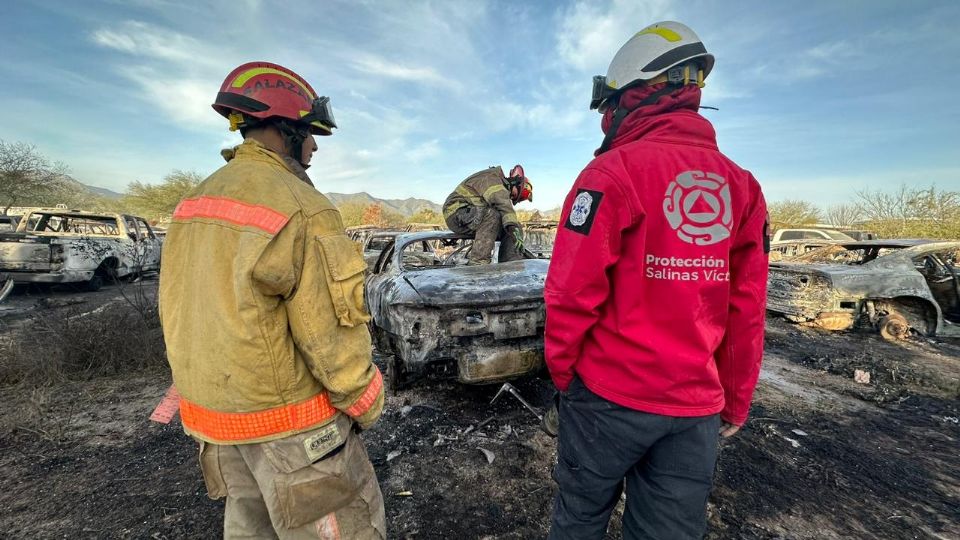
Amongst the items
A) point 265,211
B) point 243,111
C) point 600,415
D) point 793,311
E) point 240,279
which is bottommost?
point 793,311

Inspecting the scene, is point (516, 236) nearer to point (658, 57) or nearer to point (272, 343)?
point (658, 57)

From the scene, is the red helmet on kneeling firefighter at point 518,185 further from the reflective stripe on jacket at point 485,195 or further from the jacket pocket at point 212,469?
the jacket pocket at point 212,469

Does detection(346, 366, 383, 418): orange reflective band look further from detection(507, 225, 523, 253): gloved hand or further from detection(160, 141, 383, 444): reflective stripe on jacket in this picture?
detection(507, 225, 523, 253): gloved hand

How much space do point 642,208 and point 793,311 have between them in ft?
20.4

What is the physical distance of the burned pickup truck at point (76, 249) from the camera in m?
7.02

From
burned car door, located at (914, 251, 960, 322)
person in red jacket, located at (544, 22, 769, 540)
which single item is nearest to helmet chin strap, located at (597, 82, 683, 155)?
person in red jacket, located at (544, 22, 769, 540)

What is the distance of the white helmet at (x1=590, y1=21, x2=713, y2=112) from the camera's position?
1.27 meters

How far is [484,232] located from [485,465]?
241cm

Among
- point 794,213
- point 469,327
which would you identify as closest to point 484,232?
point 469,327

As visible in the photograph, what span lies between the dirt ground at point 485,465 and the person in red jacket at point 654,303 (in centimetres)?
105

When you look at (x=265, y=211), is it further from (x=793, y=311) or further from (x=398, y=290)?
(x=793, y=311)

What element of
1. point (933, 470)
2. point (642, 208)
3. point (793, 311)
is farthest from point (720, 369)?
point (793, 311)

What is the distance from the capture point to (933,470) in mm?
2562

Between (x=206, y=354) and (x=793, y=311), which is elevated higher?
(x=206, y=354)
